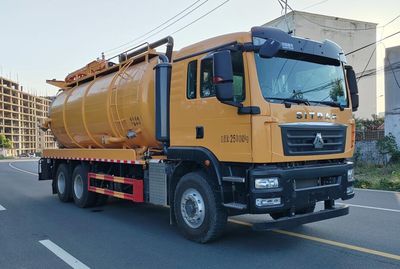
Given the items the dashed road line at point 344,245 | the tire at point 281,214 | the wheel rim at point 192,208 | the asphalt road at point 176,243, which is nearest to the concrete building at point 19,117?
the asphalt road at point 176,243

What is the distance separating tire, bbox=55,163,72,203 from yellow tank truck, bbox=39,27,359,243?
134 inches

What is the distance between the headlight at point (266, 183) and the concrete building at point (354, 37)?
93.1 ft

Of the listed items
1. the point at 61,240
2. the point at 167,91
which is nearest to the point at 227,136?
the point at 167,91

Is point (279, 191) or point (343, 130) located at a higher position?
point (343, 130)

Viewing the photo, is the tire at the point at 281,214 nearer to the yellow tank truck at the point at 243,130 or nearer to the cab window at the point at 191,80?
the yellow tank truck at the point at 243,130

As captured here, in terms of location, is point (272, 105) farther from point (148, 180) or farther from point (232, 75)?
point (148, 180)

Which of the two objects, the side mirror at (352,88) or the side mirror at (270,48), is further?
the side mirror at (352,88)

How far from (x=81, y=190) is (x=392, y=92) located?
16070 mm

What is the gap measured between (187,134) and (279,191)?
6.29 feet

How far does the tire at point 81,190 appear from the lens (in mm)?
10352

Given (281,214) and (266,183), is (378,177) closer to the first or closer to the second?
(281,214)

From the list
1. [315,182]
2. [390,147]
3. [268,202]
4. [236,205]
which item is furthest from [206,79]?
[390,147]

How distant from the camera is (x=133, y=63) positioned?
9203 millimetres

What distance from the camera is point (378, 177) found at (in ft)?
50.5
